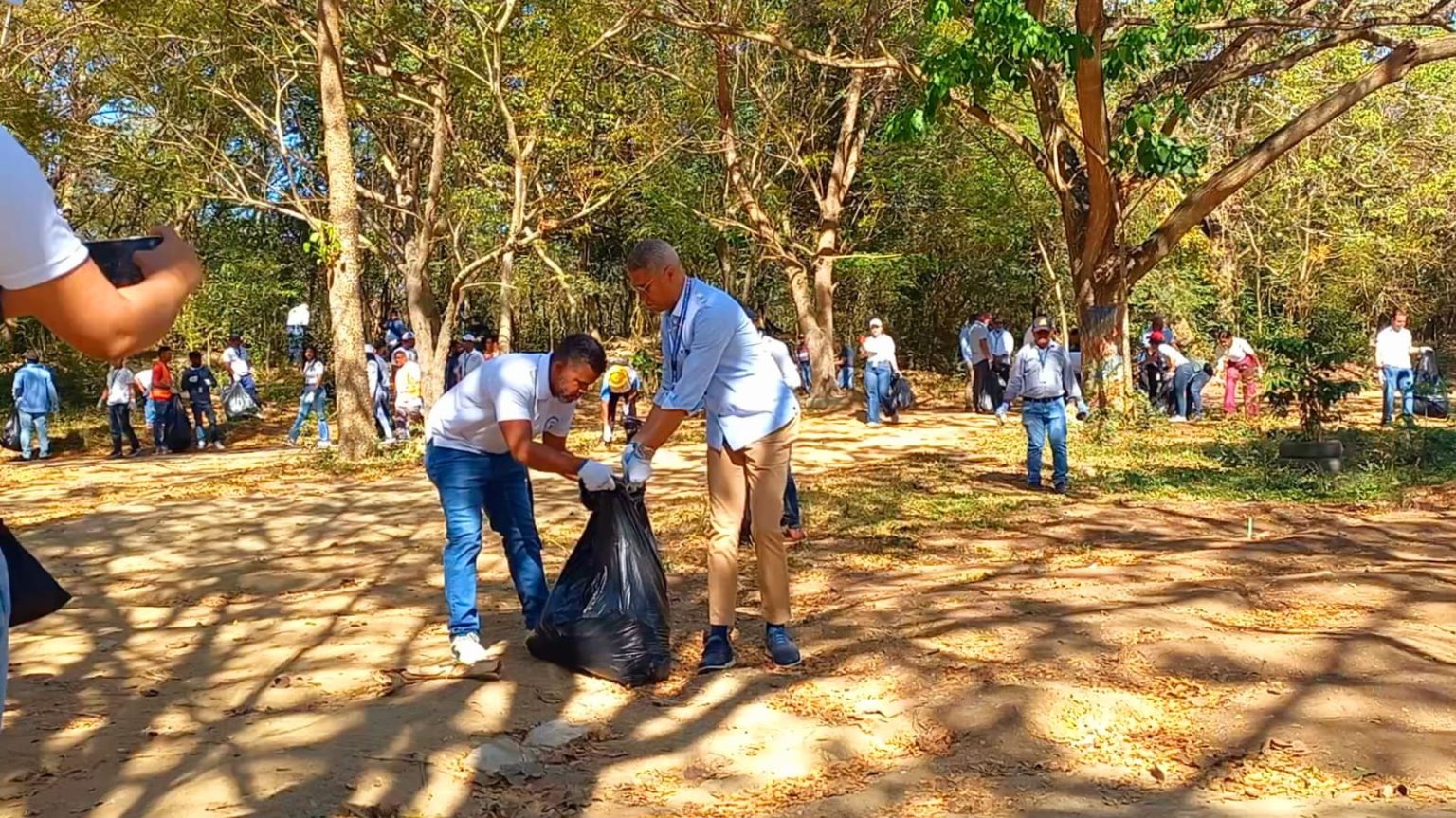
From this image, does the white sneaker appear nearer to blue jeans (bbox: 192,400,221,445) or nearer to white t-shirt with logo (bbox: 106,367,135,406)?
white t-shirt with logo (bbox: 106,367,135,406)

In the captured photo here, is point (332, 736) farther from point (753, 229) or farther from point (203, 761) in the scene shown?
point (753, 229)

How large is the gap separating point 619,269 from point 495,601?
2841 centimetres

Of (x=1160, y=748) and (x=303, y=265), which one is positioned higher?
(x=303, y=265)

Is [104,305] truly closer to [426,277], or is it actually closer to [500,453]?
[500,453]

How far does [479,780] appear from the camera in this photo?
4.09 metres

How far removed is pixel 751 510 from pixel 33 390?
50.4 feet

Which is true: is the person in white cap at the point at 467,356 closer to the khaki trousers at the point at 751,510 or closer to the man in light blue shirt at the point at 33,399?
the man in light blue shirt at the point at 33,399

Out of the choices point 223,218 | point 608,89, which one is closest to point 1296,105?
point 608,89

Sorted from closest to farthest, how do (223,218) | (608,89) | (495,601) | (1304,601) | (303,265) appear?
1. (1304,601)
2. (495,601)
3. (608,89)
4. (223,218)
5. (303,265)

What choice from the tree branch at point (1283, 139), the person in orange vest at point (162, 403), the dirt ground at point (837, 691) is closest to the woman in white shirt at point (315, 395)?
the person in orange vest at point (162, 403)

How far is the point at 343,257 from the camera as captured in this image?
14.2 meters

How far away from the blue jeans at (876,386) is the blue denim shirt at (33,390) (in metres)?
11.6

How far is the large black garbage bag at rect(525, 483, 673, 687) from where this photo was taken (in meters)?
5.14

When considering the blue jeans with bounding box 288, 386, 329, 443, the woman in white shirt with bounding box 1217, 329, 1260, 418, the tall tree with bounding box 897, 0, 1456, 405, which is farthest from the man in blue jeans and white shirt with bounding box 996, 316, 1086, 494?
the blue jeans with bounding box 288, 386, 329, 443
